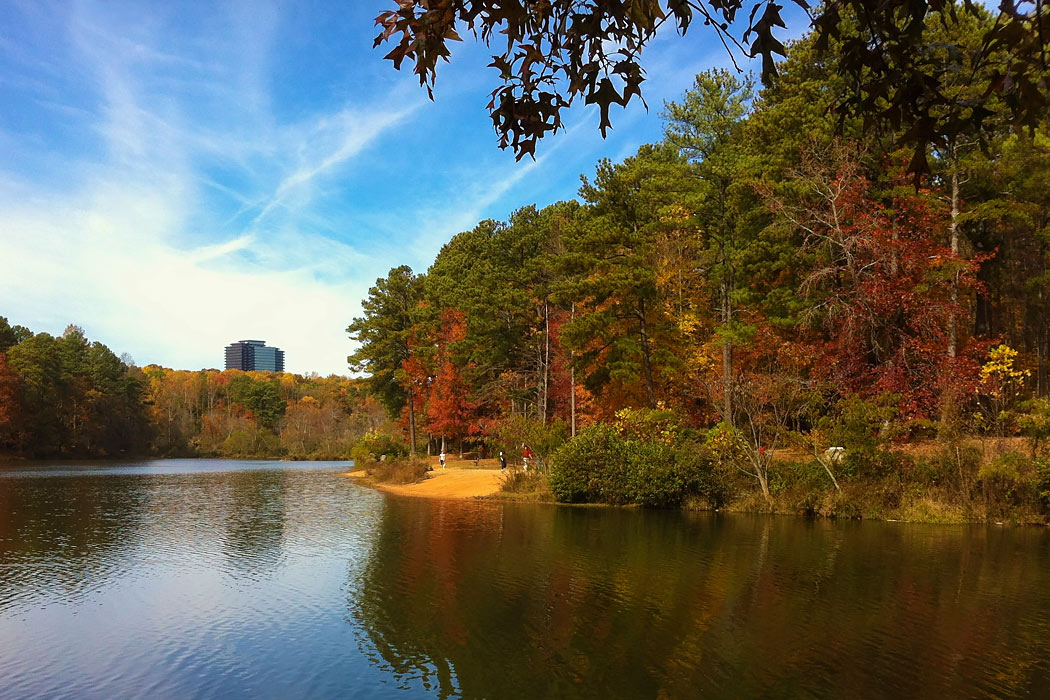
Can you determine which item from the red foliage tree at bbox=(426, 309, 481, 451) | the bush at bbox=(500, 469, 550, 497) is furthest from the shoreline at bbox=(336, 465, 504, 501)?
the red foliage tree at bbox=(426, 309, 481, 451)

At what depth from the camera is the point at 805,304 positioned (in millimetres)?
25906

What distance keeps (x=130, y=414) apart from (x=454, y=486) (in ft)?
228

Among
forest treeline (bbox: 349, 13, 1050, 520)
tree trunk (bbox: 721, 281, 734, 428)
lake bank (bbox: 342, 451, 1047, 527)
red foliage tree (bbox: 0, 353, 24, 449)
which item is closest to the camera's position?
lake bank (bbox: 342, 451, 1047, 527)

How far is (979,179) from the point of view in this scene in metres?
25.6

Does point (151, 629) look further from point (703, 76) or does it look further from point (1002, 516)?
point (703, 76)

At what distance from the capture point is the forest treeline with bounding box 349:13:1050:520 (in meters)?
22.6

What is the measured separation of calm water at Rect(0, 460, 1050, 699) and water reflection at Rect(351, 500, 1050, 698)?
5 cm

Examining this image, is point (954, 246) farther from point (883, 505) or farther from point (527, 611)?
point (527, 611)

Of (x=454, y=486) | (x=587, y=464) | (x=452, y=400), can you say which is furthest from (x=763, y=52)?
(x=452, y=400)

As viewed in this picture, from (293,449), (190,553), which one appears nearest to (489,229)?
(190,553)

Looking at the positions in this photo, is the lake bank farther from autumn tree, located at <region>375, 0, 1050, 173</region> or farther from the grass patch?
autumn tree, located at <region>375, 0, 1050, 173</region>

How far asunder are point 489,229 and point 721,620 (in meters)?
44.4

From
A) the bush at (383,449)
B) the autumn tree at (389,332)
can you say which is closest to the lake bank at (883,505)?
the bush at (383,449)

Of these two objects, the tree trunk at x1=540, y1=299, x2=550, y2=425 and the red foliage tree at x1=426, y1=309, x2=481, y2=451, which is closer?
the tree trunk at x1=540, y1=299, x2=550, y2=425
